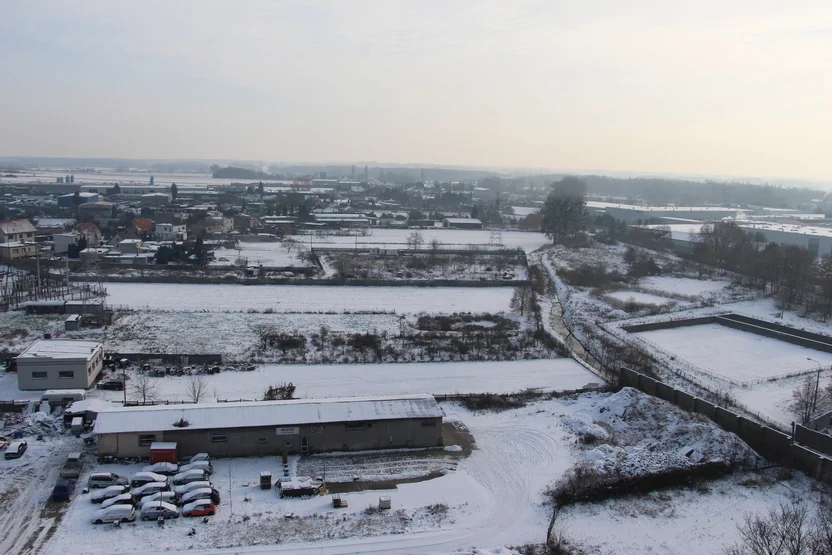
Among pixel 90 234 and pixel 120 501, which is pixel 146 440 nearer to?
pixel 120 501

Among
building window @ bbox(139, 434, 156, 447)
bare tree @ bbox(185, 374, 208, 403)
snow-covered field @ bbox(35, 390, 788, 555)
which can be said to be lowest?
snow-covered field @ bbox(35, 390, 788, 555)

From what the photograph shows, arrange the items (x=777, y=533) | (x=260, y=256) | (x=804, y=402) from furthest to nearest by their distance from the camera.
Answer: (x=260, y=256) < (x=804, y=402) < (x=777, y=533)

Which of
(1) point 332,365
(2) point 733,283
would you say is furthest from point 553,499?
(2) point 733,283

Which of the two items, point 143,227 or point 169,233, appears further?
point 143,227

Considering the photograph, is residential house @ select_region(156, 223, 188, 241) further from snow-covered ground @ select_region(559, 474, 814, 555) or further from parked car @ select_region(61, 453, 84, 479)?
snow-covered ground @ select_region(559, 474, 814, 555)

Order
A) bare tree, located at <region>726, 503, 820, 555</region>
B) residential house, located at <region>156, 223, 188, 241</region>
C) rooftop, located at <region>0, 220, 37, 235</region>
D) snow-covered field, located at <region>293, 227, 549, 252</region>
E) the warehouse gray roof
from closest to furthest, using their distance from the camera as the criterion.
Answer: bare tree, located at <region>726, 503, 820, 555</region>
the warehouse gray roof
rooftop, located at <region>0, 220, 37, 235</region>
residential house, located at <region>156, 223, 188, 241</region>
snow-covered field, located at <region>293, 227, 549, 252</region>

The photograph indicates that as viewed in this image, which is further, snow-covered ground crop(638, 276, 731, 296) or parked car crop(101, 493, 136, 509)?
snow-covered ground crop(638, 276, 731, 296)

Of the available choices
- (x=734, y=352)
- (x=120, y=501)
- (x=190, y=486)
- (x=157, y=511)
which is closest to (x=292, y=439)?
(x=190, y=486)

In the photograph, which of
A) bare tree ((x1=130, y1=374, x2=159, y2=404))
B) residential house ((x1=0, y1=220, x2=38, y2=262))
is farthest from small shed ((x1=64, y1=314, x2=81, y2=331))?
residential house ((x1=0, y1=220, x2=38, y2=262))
